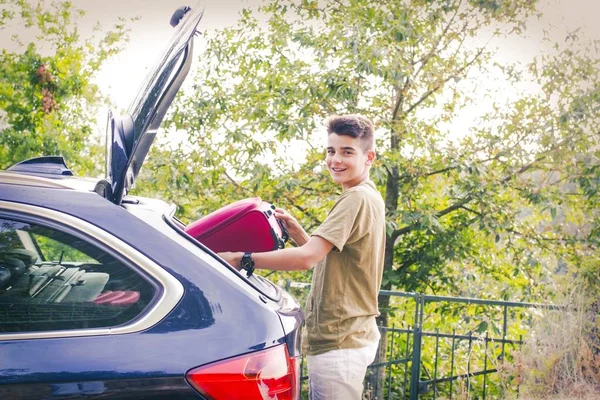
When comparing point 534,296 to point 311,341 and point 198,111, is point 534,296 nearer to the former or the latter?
point 198,111

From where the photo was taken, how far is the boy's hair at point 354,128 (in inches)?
105

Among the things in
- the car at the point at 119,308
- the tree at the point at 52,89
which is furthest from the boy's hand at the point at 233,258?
the tree at the point at 52,89

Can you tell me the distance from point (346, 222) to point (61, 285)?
106 centimetres

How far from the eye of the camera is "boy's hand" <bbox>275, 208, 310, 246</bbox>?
2792 millimetres

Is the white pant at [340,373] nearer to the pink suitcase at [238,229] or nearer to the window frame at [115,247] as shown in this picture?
the pink suitcase at [238,229]

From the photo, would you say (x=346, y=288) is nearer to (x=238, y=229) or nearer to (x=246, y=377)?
(x=238, y=229)

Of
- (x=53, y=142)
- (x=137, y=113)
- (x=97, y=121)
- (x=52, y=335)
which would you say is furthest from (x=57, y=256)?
(x=97, y=121)

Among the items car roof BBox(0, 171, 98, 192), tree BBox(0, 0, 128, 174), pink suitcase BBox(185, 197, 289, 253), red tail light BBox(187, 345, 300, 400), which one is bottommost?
red tail light BBox(187, 345, 300, 400)

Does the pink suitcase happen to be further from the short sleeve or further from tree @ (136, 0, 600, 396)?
tree @ (136, 0, 600, 396)

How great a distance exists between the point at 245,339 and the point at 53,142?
9170 millimetres

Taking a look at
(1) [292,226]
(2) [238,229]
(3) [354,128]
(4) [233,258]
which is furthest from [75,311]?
(3) [354,128]

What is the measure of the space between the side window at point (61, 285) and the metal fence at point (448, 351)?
339 centimetres

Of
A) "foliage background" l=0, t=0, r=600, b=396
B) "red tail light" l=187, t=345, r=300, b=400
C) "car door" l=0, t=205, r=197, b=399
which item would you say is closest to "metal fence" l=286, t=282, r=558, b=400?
"foliage background" l=0, t=0, r=600, b=396

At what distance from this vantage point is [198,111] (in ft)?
26.2
